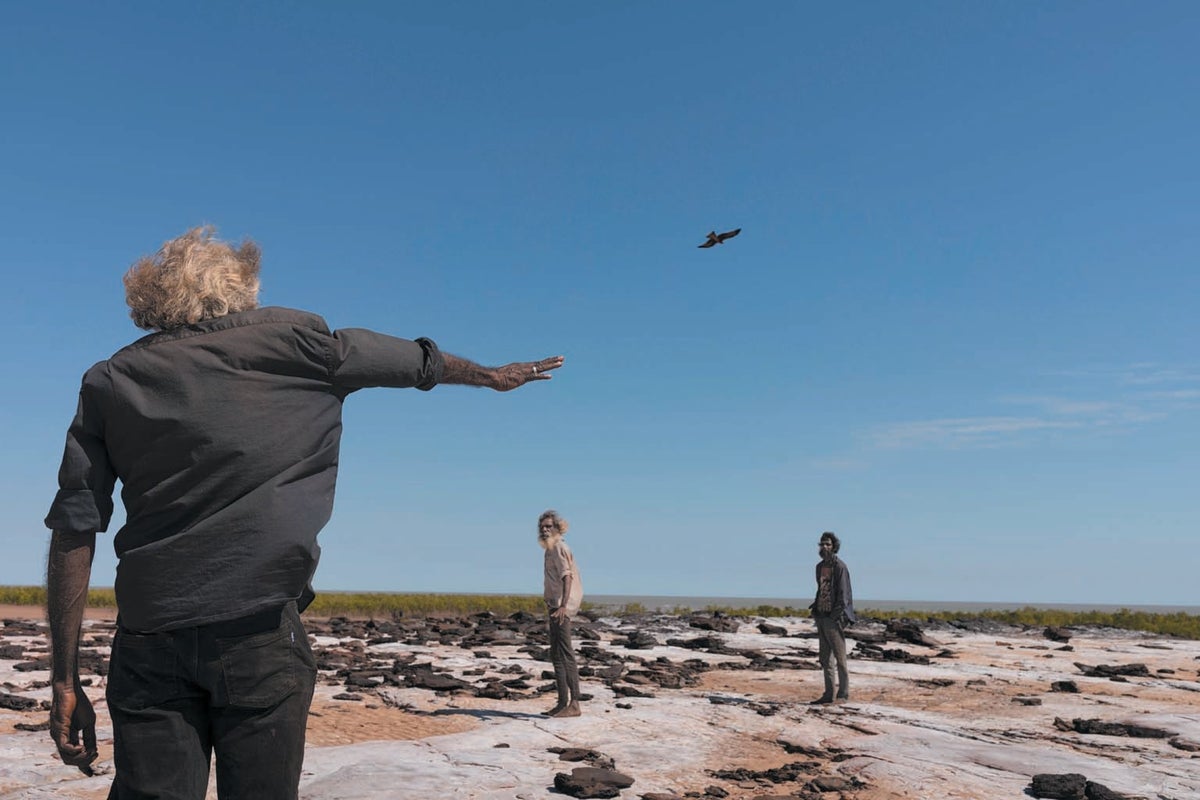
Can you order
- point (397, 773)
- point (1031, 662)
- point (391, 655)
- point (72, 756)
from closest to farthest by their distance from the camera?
point (72, 756)
point (397, 773)
point (391, 655)
point (1031, 662)

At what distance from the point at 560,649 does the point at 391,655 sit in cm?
686

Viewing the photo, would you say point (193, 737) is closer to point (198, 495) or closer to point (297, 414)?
point (198, 495)

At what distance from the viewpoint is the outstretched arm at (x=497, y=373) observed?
2.96m

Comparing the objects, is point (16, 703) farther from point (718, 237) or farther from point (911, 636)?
point (911, 636)

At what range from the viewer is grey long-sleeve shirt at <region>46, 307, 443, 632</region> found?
246cm

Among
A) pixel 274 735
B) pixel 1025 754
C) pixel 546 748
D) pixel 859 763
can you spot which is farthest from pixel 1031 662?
pixel 274 735

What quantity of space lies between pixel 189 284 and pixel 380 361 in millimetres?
549

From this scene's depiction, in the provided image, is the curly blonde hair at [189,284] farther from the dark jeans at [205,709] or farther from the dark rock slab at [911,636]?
the dark rock slab at [911,636]

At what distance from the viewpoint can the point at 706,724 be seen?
10602 mm

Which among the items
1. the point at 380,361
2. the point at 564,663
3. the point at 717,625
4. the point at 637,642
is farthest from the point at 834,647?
the point at 380,361

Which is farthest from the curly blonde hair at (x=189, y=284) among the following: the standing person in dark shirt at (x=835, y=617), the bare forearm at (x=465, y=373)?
the standing person in dark shirt at (x=835, y=617)

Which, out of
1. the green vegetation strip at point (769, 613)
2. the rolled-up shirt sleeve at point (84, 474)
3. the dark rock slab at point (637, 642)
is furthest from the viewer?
the green vegetation strip at point (769, 613)

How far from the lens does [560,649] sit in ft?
36.4

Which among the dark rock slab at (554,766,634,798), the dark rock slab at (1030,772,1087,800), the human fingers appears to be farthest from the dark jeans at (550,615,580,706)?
the human fingers
